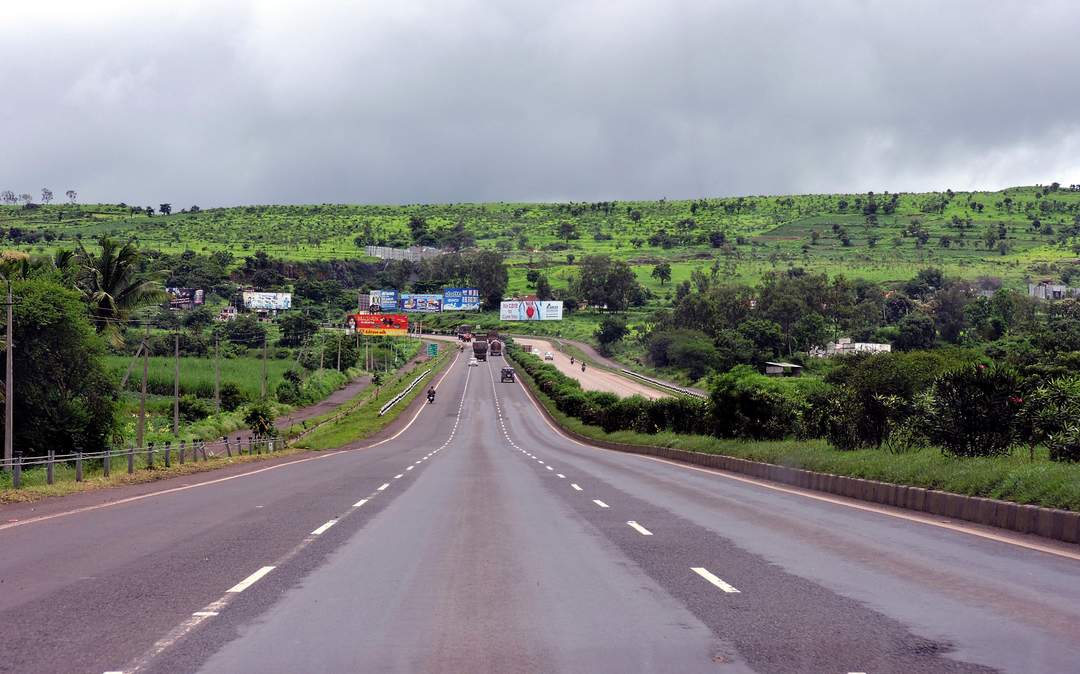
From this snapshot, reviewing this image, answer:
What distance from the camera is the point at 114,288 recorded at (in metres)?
67.2

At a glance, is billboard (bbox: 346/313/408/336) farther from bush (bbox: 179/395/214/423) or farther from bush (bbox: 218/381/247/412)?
bush (bbox: 179/395/214/423)

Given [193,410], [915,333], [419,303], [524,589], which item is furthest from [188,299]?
[524,589]

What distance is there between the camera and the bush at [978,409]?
73.2 ft

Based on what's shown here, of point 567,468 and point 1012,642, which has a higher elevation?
point 1012,642

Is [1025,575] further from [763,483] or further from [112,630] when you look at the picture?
[763,483]

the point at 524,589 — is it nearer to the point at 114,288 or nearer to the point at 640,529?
the point at 640,529

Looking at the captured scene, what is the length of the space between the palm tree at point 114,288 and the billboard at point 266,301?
100588 mm

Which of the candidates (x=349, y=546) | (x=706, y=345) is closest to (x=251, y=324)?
(x=706, y=345)

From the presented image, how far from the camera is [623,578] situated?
11500mm

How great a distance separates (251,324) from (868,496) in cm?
13549

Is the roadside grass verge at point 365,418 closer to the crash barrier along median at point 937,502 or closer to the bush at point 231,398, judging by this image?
the bush at point 231,398

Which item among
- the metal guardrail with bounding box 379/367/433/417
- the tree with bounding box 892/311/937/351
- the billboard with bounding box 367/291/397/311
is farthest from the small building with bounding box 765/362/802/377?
the billboard with bounding box 367/291/397/311

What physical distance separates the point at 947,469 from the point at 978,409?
9.73 ft

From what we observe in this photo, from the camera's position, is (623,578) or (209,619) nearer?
(209,619)
